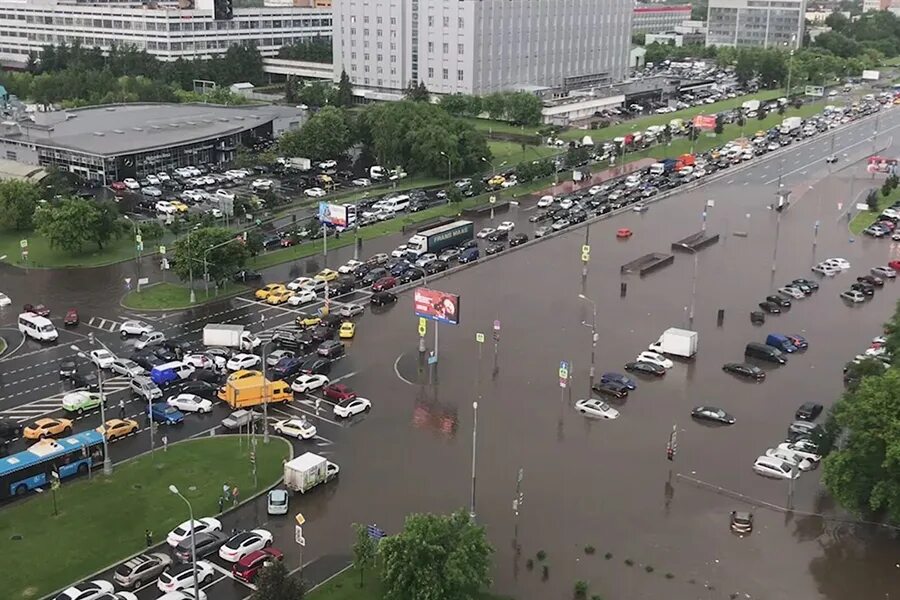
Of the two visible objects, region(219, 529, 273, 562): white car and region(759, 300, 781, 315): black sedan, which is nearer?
region(219, 529, 273, 562): white car

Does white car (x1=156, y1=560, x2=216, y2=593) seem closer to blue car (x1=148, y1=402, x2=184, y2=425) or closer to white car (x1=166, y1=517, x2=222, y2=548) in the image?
white car (x1=166, y1=517, x2=222, y2=548)

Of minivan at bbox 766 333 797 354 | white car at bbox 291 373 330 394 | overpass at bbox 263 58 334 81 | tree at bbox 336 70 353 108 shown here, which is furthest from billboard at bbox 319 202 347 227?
overpass at bbox 263 58 334 81

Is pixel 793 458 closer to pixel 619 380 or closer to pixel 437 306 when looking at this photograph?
pixel 619 380

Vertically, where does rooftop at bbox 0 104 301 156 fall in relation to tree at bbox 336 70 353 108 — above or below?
below

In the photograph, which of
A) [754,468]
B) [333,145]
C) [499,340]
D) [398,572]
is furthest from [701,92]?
[398,572]

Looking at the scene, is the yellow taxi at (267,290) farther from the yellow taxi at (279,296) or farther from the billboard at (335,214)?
the billboard at (335,214)

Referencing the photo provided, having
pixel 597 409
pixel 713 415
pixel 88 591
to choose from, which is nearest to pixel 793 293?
pixel 713 415

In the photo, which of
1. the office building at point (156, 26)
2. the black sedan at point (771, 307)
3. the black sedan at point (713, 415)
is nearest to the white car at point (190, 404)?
the black sedan at point (713, 415)

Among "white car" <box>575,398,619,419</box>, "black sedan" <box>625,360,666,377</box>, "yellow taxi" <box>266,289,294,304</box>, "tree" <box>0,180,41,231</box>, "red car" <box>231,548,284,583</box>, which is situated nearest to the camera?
"red car" <box>231,548,284,583</box>
